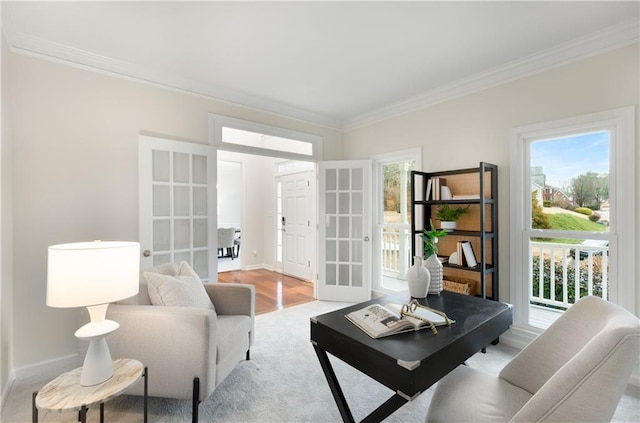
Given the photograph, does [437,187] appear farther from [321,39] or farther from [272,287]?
[272,287]

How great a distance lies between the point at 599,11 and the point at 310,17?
193 centimetres

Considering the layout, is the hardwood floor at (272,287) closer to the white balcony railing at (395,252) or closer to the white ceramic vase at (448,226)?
the white balcony railing at (395,252)

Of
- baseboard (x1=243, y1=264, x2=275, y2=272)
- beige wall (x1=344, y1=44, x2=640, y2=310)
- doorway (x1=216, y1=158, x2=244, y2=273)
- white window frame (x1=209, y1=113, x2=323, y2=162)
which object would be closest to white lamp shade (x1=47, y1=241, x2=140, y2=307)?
white window frame (x1=209, y1=113, x2=323, y2=162)

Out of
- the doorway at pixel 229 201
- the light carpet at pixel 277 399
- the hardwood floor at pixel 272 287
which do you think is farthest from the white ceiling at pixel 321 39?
the doorway at pixel 229 201

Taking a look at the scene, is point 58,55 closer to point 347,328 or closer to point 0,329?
point 0,329

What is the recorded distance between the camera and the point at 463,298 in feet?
6.54

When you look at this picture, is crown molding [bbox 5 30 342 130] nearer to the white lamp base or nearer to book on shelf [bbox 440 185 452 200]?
book on shelf [bbox 440 185 452 200]

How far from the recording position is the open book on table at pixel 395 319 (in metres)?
1.45

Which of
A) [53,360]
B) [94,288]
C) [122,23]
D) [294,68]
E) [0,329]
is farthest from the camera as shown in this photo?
[294,68]

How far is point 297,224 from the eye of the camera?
17.5ft

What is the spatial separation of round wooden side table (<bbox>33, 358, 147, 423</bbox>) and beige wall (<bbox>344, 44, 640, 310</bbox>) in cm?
301

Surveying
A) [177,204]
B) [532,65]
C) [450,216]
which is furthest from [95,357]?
[532,65]

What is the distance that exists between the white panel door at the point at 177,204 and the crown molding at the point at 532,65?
94.6 inches

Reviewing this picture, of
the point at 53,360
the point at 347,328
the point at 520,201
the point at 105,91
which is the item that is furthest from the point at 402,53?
the point at 53,360
